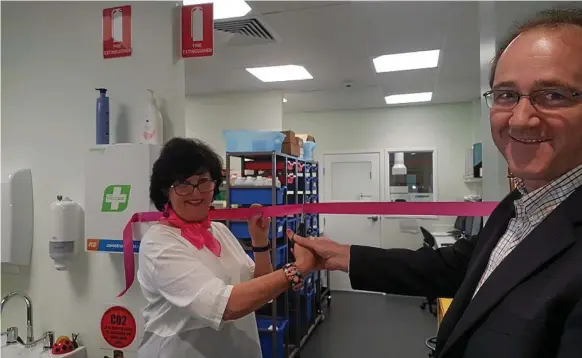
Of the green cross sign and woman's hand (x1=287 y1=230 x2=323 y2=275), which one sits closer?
woman's hand (x1=287 y1=230 x2=323 y2=275)

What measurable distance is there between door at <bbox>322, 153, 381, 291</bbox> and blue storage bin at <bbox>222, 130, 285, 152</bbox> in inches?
124

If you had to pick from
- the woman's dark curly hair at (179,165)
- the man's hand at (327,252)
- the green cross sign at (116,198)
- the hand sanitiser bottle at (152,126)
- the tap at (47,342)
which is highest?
the hand sanitiser bottle at (152,126)

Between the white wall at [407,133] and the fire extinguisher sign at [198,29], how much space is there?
4.99m

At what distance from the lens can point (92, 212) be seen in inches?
82.0

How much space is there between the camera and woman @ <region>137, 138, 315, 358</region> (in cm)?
132

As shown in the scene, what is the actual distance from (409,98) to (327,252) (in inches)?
202

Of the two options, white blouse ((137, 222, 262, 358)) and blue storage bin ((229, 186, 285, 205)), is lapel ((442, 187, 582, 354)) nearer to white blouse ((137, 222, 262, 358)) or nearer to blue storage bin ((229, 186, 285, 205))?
white blouse ((137, 222, 262, 358))

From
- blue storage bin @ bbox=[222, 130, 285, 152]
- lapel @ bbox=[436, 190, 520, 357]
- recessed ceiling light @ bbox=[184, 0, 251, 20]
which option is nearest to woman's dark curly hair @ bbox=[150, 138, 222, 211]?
lapel @ bbox=[436, 190, 520, 357]

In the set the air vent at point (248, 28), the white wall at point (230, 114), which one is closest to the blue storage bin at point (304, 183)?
the white wall at point (230, 114)

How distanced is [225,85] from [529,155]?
4710 mm

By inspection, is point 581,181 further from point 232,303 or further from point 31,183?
point 31,183

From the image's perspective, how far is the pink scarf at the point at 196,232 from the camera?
1528 millimetres

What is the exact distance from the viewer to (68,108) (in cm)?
231

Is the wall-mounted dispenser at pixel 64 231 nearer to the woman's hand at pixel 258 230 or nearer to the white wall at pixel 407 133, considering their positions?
the woman's hand at pixel 258 230
